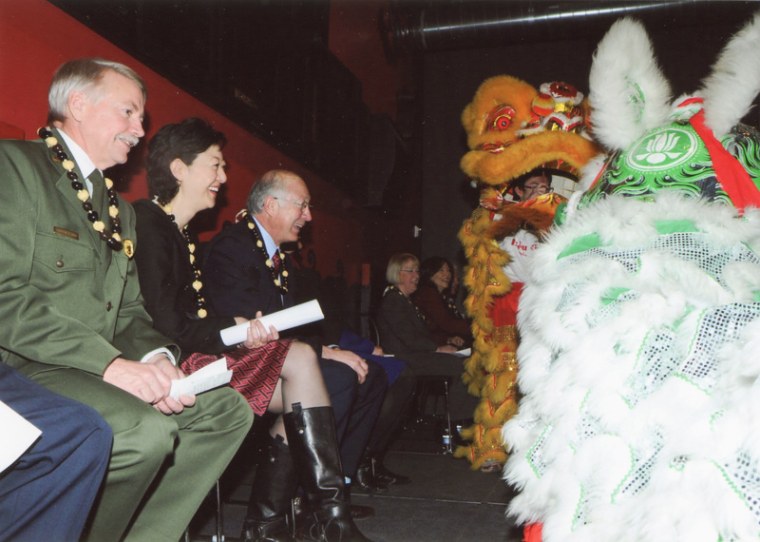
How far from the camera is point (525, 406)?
150 centimetres

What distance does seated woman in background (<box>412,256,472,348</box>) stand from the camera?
4.93 meters

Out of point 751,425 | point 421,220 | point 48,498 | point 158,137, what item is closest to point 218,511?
point 48,498

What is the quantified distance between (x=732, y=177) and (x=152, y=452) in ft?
4.70

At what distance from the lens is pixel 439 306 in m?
5.00

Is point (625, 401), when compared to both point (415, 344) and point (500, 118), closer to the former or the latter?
point (500, 118)

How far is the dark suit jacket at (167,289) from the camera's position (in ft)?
6.43

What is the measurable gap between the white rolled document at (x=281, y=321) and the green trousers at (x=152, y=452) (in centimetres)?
27

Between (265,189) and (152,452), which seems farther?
(265,189)

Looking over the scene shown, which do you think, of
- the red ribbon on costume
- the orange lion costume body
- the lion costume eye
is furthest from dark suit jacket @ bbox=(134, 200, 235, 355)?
the lion costume eye

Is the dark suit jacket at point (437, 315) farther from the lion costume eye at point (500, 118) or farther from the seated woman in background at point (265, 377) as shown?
the seated woman in background at point (265, 377)

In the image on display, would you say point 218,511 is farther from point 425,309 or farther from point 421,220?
point 421,220

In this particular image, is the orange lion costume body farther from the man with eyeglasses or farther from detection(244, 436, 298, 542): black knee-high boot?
detection(244, 436, 298, 542): black knee-high boot

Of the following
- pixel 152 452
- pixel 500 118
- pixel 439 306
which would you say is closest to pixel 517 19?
pixel 439 306

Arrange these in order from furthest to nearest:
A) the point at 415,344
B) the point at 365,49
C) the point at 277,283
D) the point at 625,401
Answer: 1. the point at 365,49
2. the point at 415,344
3. the point at 277,283
4. the point at 625,401
